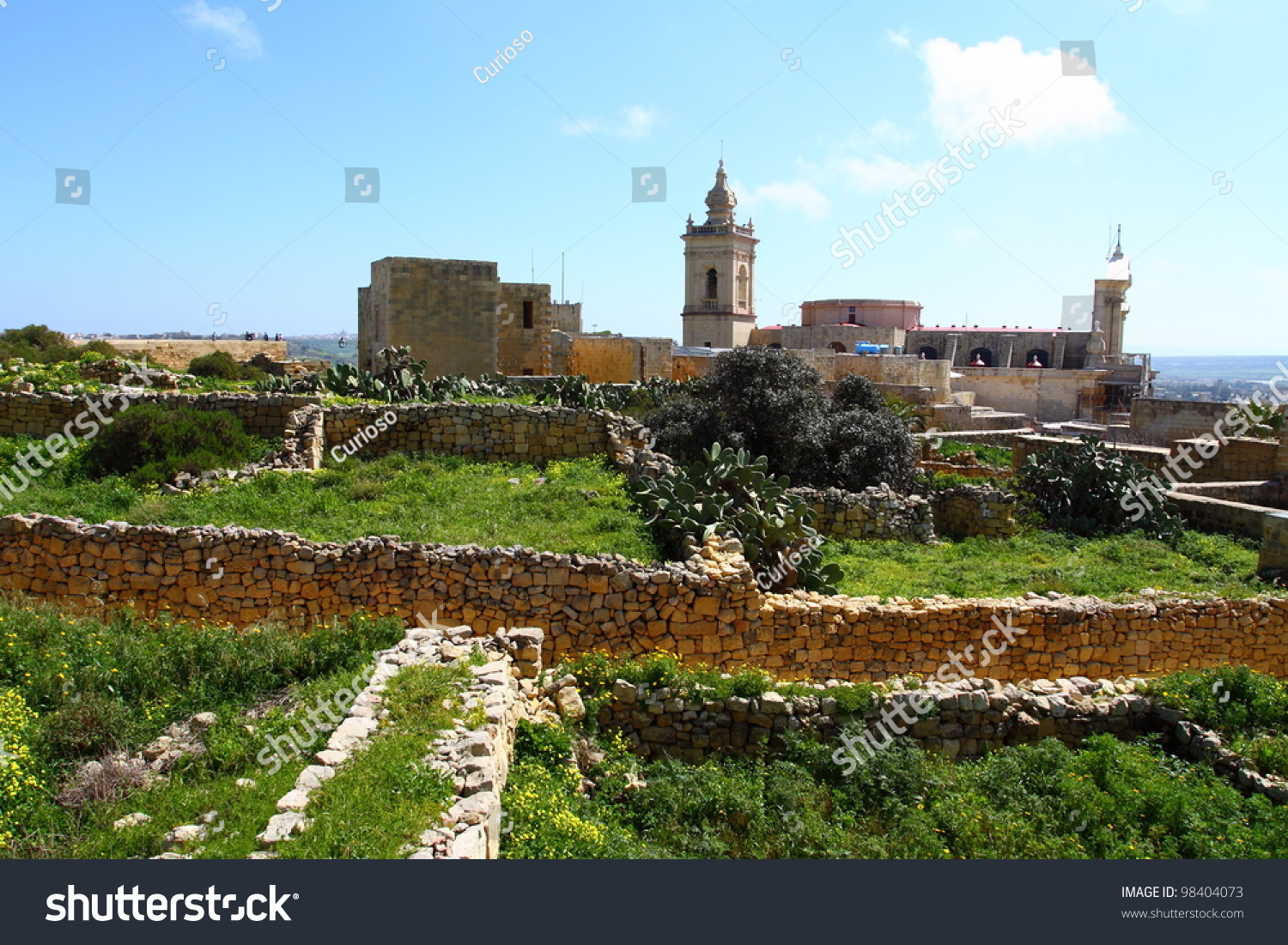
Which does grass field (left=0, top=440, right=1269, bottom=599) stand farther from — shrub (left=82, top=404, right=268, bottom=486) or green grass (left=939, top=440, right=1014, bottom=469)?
green grass (left=939, top=440, right=1014, bottom=469)

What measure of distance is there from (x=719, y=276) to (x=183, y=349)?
1585 inches

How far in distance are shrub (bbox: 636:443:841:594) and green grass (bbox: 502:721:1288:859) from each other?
2757 millimetres

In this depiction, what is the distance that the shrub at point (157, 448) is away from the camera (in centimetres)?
1077

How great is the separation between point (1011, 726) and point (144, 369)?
1572 cm

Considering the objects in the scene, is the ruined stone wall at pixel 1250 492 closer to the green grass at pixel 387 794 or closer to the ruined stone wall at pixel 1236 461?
the ruined stone wall at pixel 1236 461

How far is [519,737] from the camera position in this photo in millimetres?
6109

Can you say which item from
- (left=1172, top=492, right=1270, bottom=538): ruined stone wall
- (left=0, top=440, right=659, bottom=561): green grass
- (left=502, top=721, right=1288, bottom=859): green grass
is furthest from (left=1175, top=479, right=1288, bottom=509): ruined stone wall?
(left=502, top=721, right=1288, bottom=859): green grass

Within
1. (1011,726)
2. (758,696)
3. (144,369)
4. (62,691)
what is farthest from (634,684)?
(144,369)

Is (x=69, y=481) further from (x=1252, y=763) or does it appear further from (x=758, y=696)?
(x=1252, y=763)

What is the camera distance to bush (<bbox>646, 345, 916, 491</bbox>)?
1591cm

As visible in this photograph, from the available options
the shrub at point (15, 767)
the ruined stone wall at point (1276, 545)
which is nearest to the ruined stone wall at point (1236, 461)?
the ruined stone wall at point (1276, 545)

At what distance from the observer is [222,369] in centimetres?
2575

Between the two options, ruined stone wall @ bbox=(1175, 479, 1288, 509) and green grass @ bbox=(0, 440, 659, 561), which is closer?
green grass @ bbox=(0, 440, 659, 561)

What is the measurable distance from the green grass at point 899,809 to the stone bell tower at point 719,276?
60042mm
